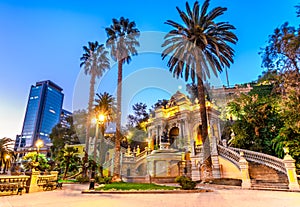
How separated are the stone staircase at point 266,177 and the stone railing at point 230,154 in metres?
1.11

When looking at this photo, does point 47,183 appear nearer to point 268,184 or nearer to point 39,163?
point 39,163

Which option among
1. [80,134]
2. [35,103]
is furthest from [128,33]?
[35,103]

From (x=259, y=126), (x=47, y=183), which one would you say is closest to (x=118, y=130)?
(x=47, y=183)

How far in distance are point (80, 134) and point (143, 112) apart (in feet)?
48.6

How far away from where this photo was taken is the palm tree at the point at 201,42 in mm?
19094

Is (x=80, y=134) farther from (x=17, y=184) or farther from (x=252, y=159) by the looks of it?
(x=252, y=159)

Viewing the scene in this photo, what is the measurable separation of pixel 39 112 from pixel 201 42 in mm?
173929

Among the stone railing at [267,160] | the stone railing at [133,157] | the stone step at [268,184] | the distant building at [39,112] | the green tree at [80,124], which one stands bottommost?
the stone step at [268,184]

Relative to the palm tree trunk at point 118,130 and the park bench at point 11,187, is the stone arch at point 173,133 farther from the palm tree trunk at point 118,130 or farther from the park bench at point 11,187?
the park bench at point 11,187

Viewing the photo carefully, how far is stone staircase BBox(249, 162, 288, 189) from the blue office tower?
6782 inches

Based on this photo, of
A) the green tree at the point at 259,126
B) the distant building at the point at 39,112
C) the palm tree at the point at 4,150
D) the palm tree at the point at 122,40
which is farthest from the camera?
the distant building at the point at 39,112

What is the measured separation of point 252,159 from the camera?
16.5 meters

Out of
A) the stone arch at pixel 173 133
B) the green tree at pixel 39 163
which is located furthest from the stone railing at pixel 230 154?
the stone arch at pixel 173 133

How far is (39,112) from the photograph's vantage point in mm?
162125
